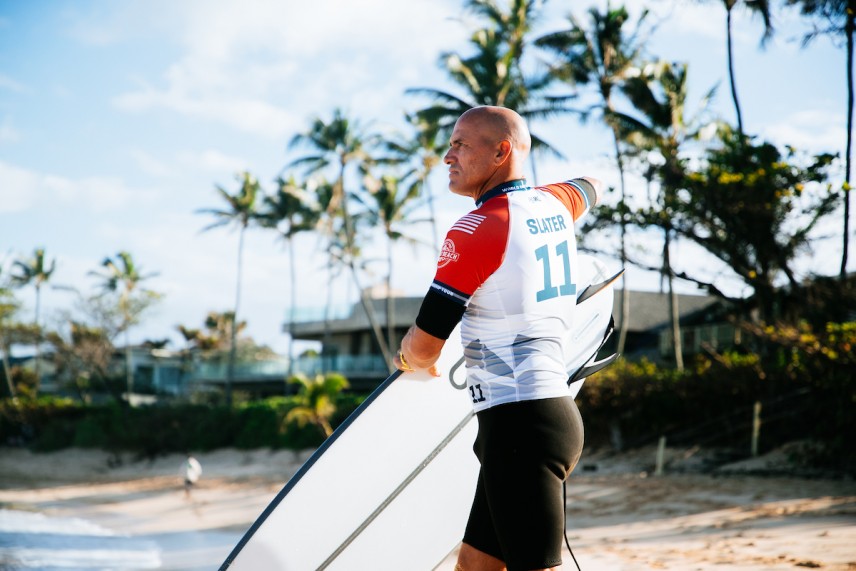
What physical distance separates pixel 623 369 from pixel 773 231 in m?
4.59

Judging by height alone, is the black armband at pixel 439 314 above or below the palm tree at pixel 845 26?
below

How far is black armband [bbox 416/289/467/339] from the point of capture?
1.58 m

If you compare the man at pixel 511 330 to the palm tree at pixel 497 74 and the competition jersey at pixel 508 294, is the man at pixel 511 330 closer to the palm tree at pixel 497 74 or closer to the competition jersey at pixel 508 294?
the competition jersey at pixel 508 294

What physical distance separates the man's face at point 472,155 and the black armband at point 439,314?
0.30 metres

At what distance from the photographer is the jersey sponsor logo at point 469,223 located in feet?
5.17

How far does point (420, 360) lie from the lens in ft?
5.47

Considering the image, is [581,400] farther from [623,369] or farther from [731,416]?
[731,416]

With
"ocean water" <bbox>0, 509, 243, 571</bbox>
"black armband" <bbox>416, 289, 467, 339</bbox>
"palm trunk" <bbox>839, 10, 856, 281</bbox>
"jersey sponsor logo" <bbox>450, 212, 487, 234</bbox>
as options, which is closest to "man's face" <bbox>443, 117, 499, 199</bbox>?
"jersey sponsor logo" <bbox>450, 212, 487, 234</bbox>

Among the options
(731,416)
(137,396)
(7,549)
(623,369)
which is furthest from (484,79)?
(137,396)

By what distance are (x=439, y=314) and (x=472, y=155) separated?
0.40 m

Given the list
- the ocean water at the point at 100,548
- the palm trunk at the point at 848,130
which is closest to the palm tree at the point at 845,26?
the palm trunk at the point at 848,130

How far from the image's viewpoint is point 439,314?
1.58 m

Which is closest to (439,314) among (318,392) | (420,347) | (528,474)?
(420,347)

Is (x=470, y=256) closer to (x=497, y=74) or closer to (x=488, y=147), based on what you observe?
(x=488, y=147)
